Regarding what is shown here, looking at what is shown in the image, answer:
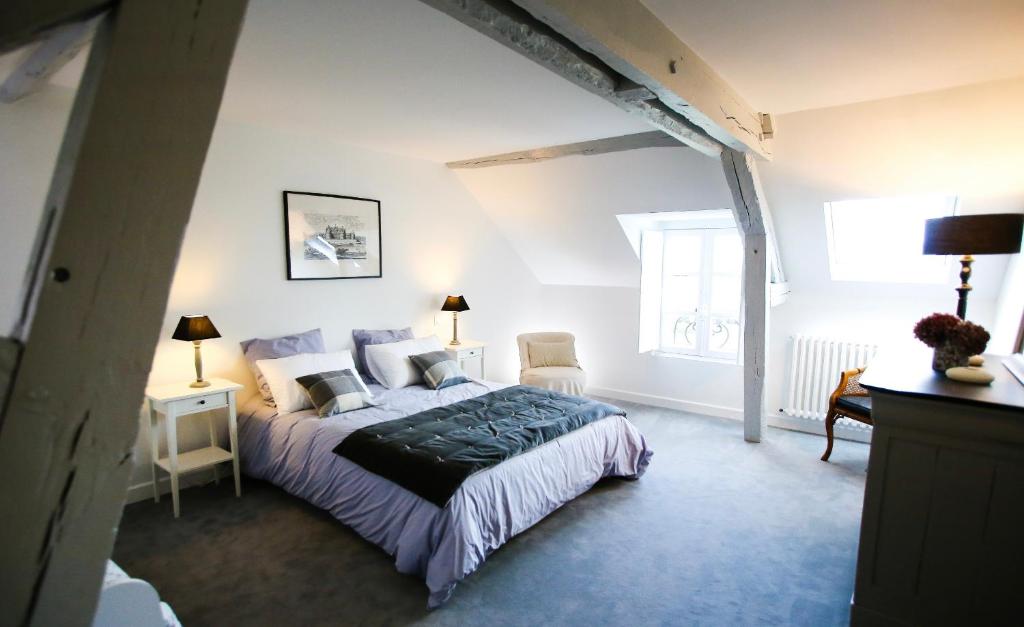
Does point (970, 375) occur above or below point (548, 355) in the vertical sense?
above

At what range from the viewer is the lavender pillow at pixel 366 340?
4.08 metres

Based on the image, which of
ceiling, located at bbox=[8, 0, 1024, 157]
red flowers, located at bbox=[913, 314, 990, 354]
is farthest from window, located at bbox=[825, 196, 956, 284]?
red flowers, located at bbox=[913, 314, 990, 354]

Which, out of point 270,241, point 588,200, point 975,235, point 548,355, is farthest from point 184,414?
point 975,235

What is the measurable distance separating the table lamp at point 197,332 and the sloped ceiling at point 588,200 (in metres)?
2.64

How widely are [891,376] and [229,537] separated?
3252mm

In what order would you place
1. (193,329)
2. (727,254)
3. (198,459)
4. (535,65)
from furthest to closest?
(727,254) → (198,459) → (193,329) → (535,65)

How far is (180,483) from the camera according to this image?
10.8 feet

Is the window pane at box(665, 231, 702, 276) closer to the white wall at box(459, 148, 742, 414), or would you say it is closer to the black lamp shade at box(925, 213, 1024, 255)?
the white wall at box(459, 148, 742, 414)

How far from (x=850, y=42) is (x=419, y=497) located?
107 inches

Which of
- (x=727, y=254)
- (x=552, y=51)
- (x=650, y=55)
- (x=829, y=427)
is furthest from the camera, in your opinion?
(x=727, y=254)

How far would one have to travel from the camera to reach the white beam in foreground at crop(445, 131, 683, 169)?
3.52 m

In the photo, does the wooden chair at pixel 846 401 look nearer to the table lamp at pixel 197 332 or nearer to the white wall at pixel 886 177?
the white wall at pixel 886 177

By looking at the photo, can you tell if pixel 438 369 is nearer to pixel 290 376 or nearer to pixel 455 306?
pixel 455 306

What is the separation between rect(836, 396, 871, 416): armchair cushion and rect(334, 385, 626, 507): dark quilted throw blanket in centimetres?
160
